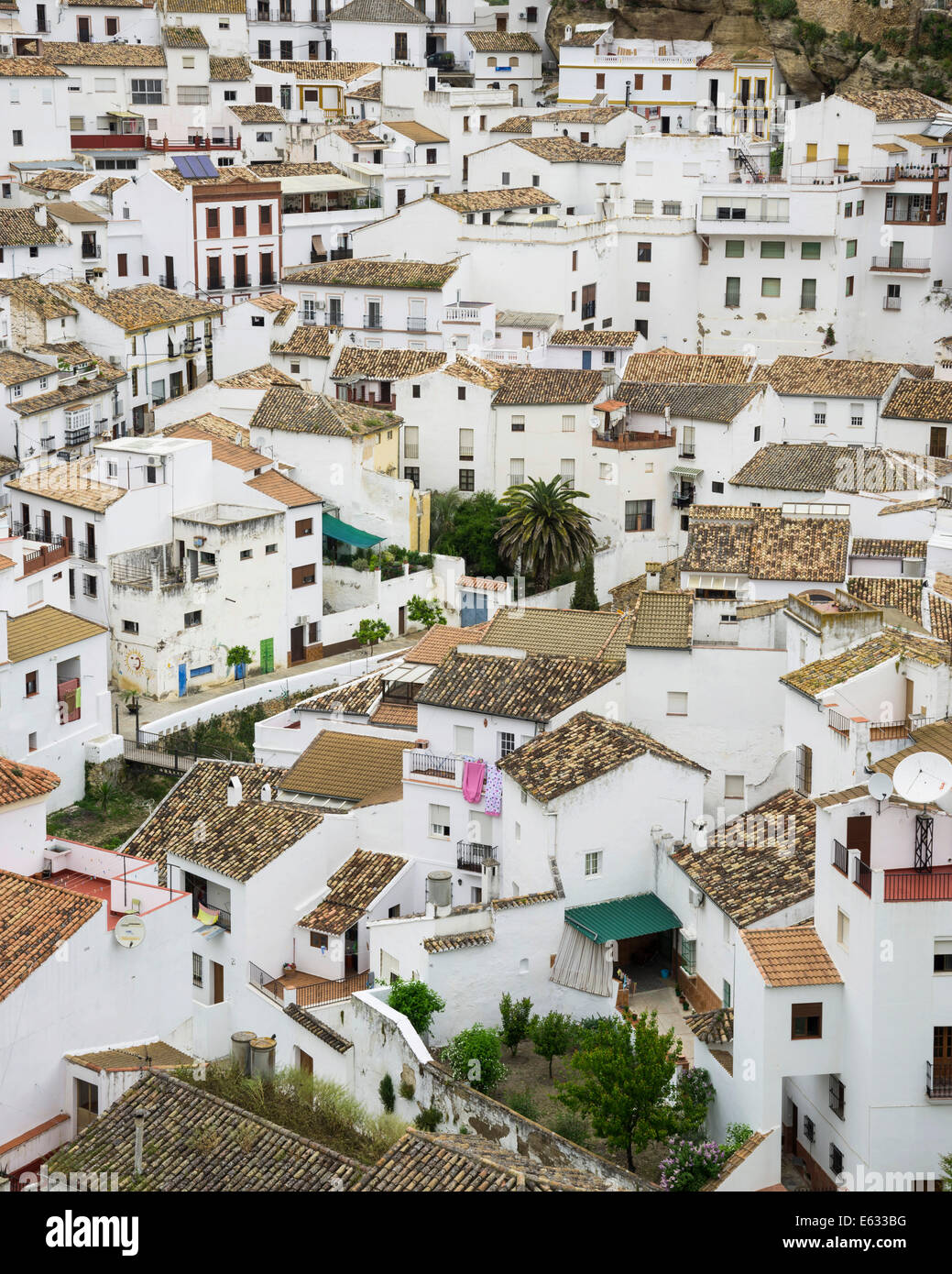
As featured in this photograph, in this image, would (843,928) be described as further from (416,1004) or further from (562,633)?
(562,633)

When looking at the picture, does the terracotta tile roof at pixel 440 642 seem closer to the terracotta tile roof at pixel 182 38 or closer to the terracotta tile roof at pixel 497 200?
the terracotta tile roof at pixel 497 200

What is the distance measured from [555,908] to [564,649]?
358 inches

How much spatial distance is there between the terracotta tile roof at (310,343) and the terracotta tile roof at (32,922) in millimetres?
38579

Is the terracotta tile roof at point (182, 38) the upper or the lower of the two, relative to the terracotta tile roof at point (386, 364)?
upper

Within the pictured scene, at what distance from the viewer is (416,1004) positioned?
39.7 metres

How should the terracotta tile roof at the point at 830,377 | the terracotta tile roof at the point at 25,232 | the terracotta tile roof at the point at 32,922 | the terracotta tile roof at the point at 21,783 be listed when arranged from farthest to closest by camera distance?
the terracotta tile roof at the point at 25,232, the terracotta tile roof at the point at 830,377, the terracotta tile roof at the point at 21,783, the terracotta tile roof at the point at 32,922

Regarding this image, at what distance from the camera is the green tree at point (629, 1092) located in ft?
117

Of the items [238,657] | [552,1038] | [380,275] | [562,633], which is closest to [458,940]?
[552,1038]

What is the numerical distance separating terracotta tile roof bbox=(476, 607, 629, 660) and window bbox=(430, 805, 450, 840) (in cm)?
436

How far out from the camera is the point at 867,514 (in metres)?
58.3

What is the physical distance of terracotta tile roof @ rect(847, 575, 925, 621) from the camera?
4928cm

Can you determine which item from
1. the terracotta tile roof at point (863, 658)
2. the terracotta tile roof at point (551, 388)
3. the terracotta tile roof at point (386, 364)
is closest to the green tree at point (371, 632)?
the terracotta tile roof at point (551, 388)
